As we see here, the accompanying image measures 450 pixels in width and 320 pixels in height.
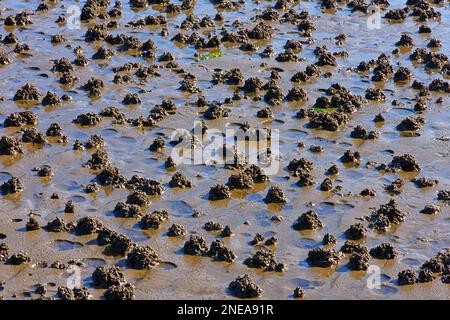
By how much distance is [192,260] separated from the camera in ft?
45.2

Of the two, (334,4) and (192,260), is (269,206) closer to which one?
(192,260)

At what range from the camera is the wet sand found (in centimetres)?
1341

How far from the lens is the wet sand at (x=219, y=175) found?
44.0 ft

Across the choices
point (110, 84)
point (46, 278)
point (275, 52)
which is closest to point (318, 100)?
point (275, 52)

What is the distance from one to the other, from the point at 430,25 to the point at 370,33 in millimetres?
2002

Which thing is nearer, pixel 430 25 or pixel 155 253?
pixel 155 253

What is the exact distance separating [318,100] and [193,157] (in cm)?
379

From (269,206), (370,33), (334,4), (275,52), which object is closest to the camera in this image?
(269,206)

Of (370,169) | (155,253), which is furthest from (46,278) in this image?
(370,169)

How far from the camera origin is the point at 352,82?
20.8m

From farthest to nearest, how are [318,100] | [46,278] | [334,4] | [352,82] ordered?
[334,4]
[352,82]
[318,100]
[46,278]

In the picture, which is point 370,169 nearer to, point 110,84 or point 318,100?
point 318,100

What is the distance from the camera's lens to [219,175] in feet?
53.9

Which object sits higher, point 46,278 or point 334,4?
point 334,4
